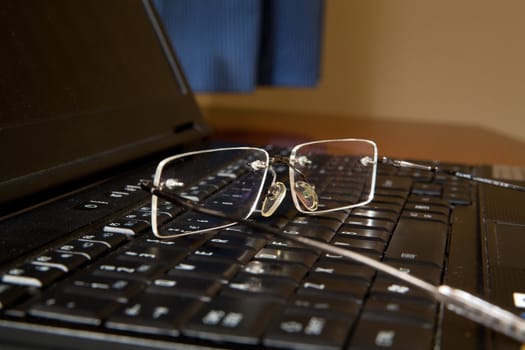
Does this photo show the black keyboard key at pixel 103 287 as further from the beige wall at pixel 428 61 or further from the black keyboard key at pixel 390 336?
the beige wall at pixel 428 61

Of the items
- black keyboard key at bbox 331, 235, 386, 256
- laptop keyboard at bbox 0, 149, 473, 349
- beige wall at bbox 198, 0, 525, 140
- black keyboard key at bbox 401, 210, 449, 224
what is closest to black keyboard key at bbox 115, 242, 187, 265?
laptop keyboard at bbox 0, 149, 473, 349

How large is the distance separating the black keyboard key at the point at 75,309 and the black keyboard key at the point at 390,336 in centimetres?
12

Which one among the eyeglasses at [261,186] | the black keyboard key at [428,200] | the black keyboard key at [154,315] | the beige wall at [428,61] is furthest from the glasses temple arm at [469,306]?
the beige wall at [428,61]

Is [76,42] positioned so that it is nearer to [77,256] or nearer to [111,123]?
[111,123]

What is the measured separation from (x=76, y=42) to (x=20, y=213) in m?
0.24

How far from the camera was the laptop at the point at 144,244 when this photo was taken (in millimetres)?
279

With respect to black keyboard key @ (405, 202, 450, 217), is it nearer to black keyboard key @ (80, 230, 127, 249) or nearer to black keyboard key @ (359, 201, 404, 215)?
black keyboard key @ (359, 201, 404, 215)

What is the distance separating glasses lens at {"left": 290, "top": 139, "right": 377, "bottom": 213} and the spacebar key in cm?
6

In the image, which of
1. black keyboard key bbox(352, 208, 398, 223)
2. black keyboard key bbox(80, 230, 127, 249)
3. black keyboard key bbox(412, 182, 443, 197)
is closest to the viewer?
black keyboard key bbox(80, 230, 127, 249)

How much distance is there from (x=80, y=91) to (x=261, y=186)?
0.21m

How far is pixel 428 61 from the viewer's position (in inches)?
58.9

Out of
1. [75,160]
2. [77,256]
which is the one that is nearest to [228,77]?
[75,160]

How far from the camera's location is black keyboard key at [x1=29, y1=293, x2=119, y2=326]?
11.1 inches

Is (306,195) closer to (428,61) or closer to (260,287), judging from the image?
(260,287)
